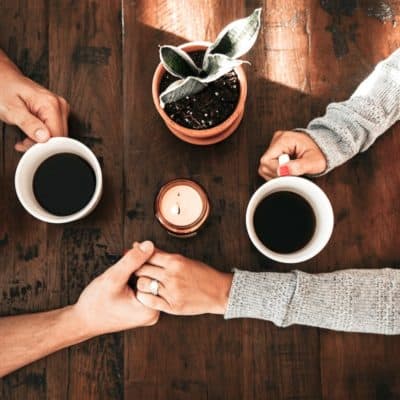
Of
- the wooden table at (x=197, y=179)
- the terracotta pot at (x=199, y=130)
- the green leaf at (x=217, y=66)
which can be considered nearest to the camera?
the green leaf at (x=217, y=66)

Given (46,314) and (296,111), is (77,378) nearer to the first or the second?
(46,314)

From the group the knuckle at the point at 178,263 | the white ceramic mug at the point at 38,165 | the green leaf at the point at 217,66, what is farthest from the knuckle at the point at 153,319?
the green leaf at the point at 217,66

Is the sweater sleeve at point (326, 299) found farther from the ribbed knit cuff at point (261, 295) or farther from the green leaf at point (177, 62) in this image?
the green leaf at point (177, 62)

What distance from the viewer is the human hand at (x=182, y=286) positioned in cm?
85

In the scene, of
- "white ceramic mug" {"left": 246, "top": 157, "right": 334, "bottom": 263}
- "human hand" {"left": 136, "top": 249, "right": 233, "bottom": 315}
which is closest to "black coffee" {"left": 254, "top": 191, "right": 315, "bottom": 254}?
"white ceramic mug" {"left": 246, "top": 157, "right": 334, "bottom": 263}

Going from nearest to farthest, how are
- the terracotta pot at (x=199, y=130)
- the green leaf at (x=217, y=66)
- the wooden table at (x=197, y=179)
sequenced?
the green leaf at (x=217, y=66) < the terracotta pot at (x=199, y=130) < the wooden table at (x=197, y=179)

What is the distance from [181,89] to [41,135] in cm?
30

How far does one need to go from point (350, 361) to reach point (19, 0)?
1.03 metres

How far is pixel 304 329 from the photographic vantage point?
35.5 inches

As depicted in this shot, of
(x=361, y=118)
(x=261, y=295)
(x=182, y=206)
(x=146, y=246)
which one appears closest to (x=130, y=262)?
(x=146, y=246)

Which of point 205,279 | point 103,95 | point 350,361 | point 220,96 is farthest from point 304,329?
point 103,95

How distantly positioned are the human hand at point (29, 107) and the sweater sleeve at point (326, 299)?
47 centimetres

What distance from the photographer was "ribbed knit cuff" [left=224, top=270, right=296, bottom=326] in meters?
0.85

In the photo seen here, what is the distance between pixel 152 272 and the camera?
0.86 metres
